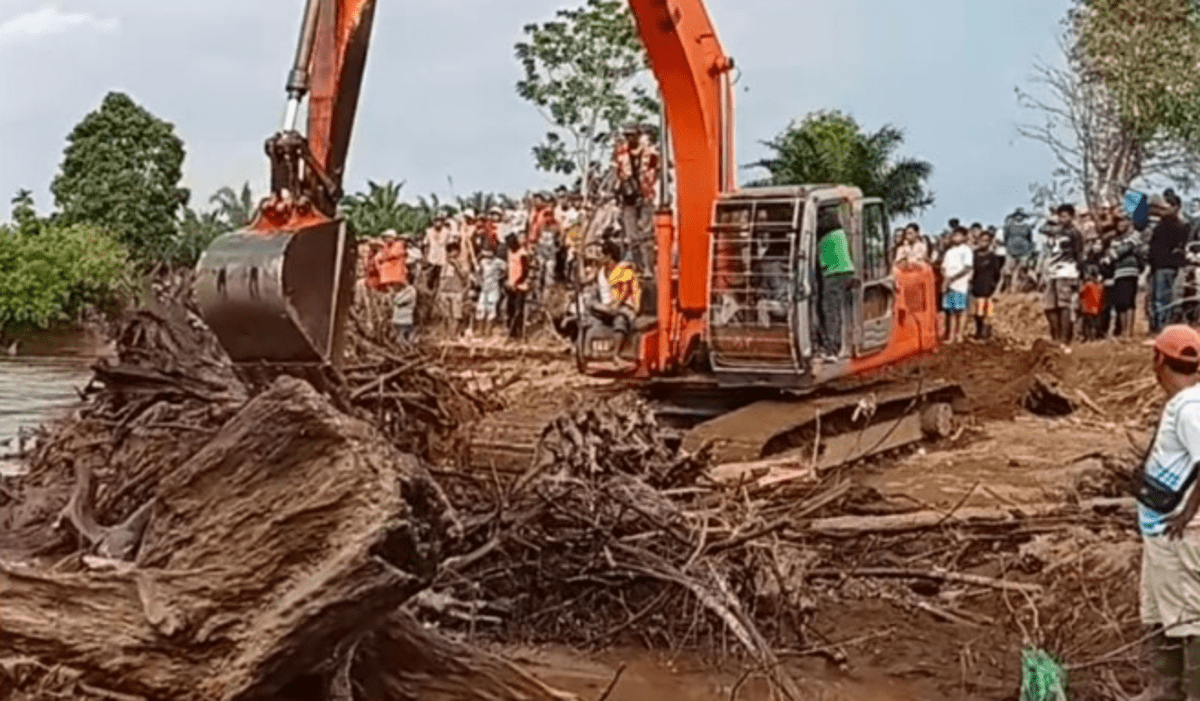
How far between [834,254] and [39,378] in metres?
10.4

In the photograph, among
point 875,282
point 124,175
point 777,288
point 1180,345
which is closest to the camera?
point 1180,345

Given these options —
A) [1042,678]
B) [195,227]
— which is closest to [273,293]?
[1042,678]

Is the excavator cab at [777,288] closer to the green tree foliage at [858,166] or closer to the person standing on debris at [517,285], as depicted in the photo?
the person standing on debris at [517,285]

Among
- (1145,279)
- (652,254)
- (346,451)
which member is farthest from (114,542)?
(1145,279)

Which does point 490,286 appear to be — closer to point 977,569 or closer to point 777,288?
point 777,288

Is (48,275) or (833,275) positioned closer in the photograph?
(833,275)

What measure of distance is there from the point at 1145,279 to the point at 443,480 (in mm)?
12836

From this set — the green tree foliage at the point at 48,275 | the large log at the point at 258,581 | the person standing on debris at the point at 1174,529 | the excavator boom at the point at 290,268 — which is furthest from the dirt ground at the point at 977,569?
the green tree foliage at the point at 48,275

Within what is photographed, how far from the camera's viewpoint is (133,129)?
40.6 metres

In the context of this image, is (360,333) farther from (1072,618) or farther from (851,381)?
(1072,618)

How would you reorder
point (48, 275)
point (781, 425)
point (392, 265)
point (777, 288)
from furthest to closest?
point (48, 275)
point (392, 265)
point (777, 288)
point (781, 425)

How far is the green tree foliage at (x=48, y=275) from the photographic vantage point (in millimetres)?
29703

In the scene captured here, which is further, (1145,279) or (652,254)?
(1145,279)

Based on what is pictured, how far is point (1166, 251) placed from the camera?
16062 millimetres
